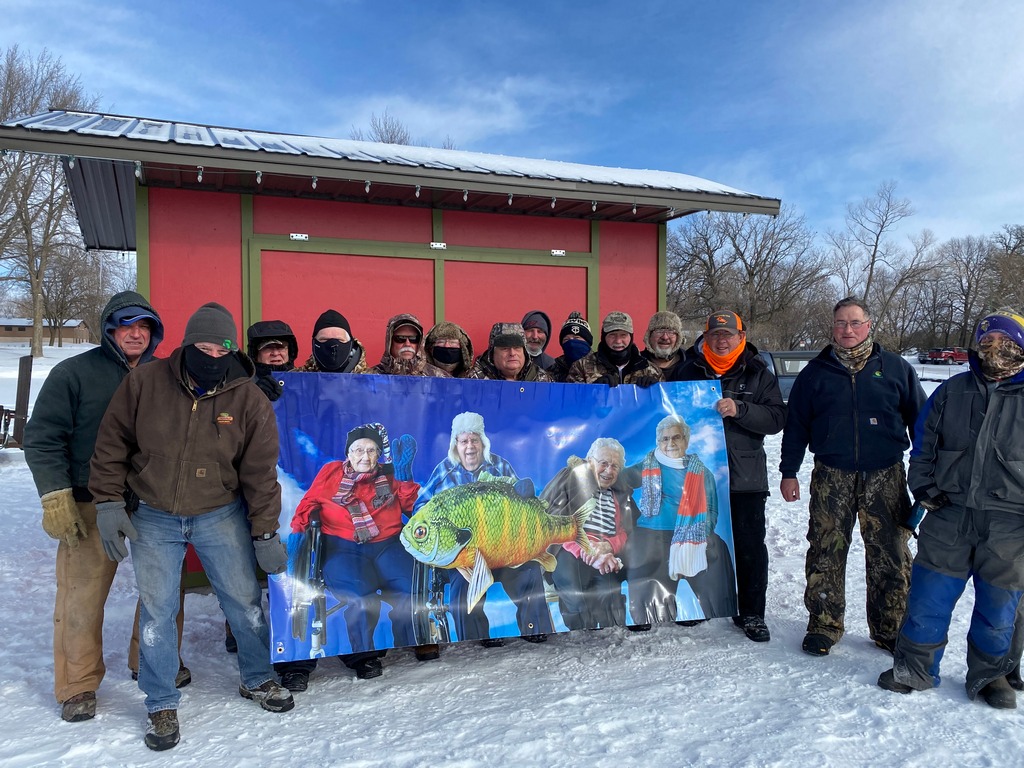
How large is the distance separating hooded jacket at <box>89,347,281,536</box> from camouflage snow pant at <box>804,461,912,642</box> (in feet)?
9.86

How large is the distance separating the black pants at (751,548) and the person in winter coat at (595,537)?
28.6 inches

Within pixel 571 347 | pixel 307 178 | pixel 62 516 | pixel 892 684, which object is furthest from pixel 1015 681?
pixel 307 178

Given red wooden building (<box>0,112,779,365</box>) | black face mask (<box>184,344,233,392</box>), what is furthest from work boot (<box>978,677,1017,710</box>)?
red wooden building (<box>0,112,779,365</box>)

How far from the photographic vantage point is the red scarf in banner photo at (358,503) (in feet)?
11.3

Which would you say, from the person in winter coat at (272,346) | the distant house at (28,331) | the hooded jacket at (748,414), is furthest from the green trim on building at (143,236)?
the distant house at (28,331)

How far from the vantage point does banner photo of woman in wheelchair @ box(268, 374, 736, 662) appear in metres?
3.40

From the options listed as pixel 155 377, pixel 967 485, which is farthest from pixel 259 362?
pixel 967 485

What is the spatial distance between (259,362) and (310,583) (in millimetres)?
1314

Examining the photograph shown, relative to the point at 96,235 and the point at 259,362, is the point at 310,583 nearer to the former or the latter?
the point at 259,362

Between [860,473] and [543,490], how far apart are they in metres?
1.79

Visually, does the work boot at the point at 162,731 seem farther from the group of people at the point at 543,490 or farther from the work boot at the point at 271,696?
the work boot at the point at 271,696

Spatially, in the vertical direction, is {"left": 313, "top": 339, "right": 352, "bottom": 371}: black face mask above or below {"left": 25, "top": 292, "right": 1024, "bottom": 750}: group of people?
above

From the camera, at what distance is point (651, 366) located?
431 cm

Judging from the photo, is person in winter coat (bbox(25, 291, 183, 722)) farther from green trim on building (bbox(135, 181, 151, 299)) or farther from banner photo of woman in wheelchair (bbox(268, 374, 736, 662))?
green trim on building (bbox(135, 181, 151, 299))
